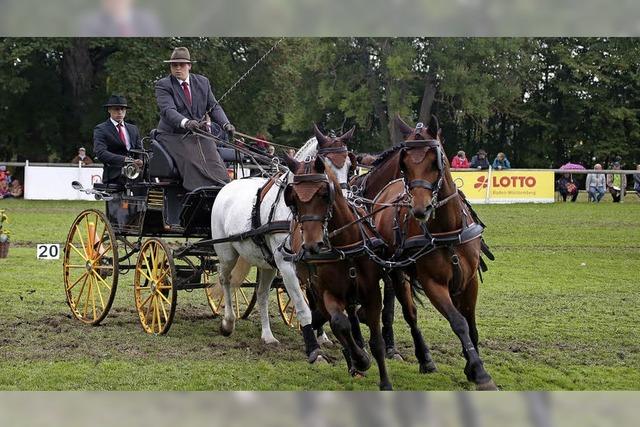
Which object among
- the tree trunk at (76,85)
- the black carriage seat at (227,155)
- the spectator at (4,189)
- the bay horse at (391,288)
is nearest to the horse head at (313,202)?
the bay horse at (391,288)

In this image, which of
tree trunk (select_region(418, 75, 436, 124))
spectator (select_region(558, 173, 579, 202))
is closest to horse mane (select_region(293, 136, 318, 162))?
spectator (select_region(558, 173, 579, 202))

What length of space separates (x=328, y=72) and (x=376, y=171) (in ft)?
89.3

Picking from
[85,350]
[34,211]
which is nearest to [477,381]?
[85,350]

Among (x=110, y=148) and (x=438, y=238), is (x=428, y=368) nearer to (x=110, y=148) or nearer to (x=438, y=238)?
(x=438, y=238)

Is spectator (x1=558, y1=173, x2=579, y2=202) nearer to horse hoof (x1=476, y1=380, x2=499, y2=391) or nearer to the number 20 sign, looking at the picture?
the number 20 sign

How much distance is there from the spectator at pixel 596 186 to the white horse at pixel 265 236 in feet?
67.7

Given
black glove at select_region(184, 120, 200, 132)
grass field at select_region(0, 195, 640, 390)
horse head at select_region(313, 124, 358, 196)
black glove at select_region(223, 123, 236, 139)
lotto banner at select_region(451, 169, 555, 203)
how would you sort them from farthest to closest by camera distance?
lotto banner at select_region(451, 169, 555, 203) → black glove at select_region(223, 123, 236, 139) → black glove at select_region(184, 120, 200, 132) → horse head at select_region(313, 124, 358, 196) → grass field at select_region(0, 195, 640, 390)

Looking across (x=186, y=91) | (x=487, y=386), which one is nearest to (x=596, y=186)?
(x=186, y=91)

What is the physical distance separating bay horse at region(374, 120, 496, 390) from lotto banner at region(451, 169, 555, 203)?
17.7m

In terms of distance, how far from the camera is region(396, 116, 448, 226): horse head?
5477 millimetres

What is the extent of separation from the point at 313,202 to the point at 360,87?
91.8 feet

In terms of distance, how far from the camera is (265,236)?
7.31m

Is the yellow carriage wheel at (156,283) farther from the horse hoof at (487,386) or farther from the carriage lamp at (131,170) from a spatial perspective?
the horse hoof at (487,386)

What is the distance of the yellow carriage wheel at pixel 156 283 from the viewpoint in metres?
7.88
